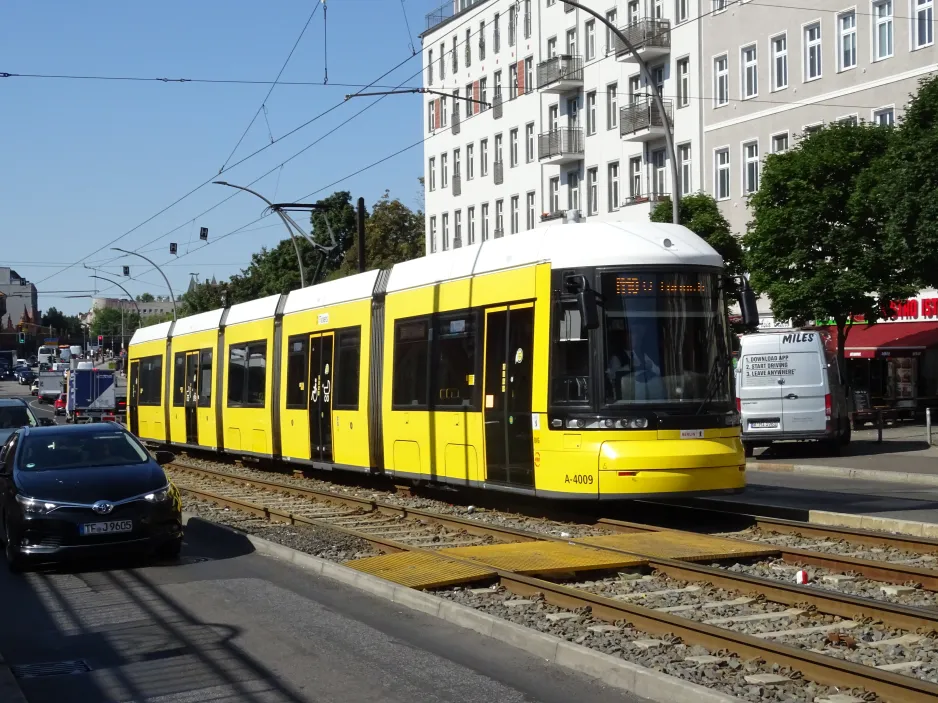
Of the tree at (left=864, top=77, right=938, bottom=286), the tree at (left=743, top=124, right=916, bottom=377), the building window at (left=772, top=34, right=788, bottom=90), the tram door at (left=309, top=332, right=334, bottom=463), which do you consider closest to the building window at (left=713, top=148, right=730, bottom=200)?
the building window at (left=772, top=34, right=788, bottom=90)

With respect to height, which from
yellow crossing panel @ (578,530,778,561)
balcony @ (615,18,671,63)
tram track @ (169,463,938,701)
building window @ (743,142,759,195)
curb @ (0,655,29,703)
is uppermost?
balcony @ (615,18,671,63)

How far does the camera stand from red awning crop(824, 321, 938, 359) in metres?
39.2

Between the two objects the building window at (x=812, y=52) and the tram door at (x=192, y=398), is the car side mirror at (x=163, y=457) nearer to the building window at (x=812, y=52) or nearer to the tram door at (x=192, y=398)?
the tram door at (x=192, y=398)

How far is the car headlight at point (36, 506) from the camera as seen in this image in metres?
11.6

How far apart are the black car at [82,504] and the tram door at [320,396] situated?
7.79 metres

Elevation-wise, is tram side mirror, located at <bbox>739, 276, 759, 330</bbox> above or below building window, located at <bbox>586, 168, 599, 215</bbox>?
below

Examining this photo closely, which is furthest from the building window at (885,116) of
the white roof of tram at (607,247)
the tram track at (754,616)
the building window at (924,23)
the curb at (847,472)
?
the tram track at (754,616)

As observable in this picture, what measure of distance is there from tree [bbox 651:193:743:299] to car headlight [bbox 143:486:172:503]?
27219 millimetres

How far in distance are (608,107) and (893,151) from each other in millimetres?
23225

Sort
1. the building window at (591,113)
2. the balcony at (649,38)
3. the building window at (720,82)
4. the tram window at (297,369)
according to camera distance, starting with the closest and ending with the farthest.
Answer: the tram window at (297,369), the building window at (720,82), the balcony at (649,38), the building window at (591,113)

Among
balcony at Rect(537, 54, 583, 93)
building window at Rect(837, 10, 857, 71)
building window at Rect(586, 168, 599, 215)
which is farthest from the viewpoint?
building window at Rect(586, 168, 599, 215)

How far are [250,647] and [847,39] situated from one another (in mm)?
36491

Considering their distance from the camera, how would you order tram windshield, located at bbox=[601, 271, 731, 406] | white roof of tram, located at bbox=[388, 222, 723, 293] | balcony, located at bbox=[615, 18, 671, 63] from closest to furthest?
1. tram windshield, located at bbox=[601, 271, 731, 406]
2. white roof of tram, located at bbox=[388, 222, 723, 293]
3. balcony, located at bbox=[615, 18, 671, 63]

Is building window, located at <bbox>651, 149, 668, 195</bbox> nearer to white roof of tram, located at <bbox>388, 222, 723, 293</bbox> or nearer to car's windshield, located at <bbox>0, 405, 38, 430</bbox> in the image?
car's windshield, located at <bbox>0, 405, 38, 430</bbox>
